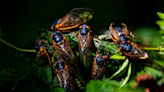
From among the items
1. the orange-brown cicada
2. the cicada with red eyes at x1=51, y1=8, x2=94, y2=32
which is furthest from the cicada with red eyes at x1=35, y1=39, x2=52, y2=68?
the orange-brown cicada

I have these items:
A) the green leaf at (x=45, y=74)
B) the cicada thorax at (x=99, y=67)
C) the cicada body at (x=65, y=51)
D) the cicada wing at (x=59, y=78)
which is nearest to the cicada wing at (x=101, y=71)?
the cicada thorax at (x=99, y=67)

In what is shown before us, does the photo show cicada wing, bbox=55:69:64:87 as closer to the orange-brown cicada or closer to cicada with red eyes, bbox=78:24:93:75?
cicada with red eyes, bbox=78:24:93:75

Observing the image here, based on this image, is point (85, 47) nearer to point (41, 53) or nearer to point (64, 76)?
point (64, 76)

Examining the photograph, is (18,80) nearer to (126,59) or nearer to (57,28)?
(57,28)

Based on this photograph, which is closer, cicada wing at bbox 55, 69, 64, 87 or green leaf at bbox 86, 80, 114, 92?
green leaf at bbox 86, 80, 114, 92

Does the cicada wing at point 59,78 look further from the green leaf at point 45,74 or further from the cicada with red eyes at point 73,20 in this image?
the cicada with red eyes at point 73,20

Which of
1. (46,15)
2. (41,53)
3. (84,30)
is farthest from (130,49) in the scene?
(46,15)
